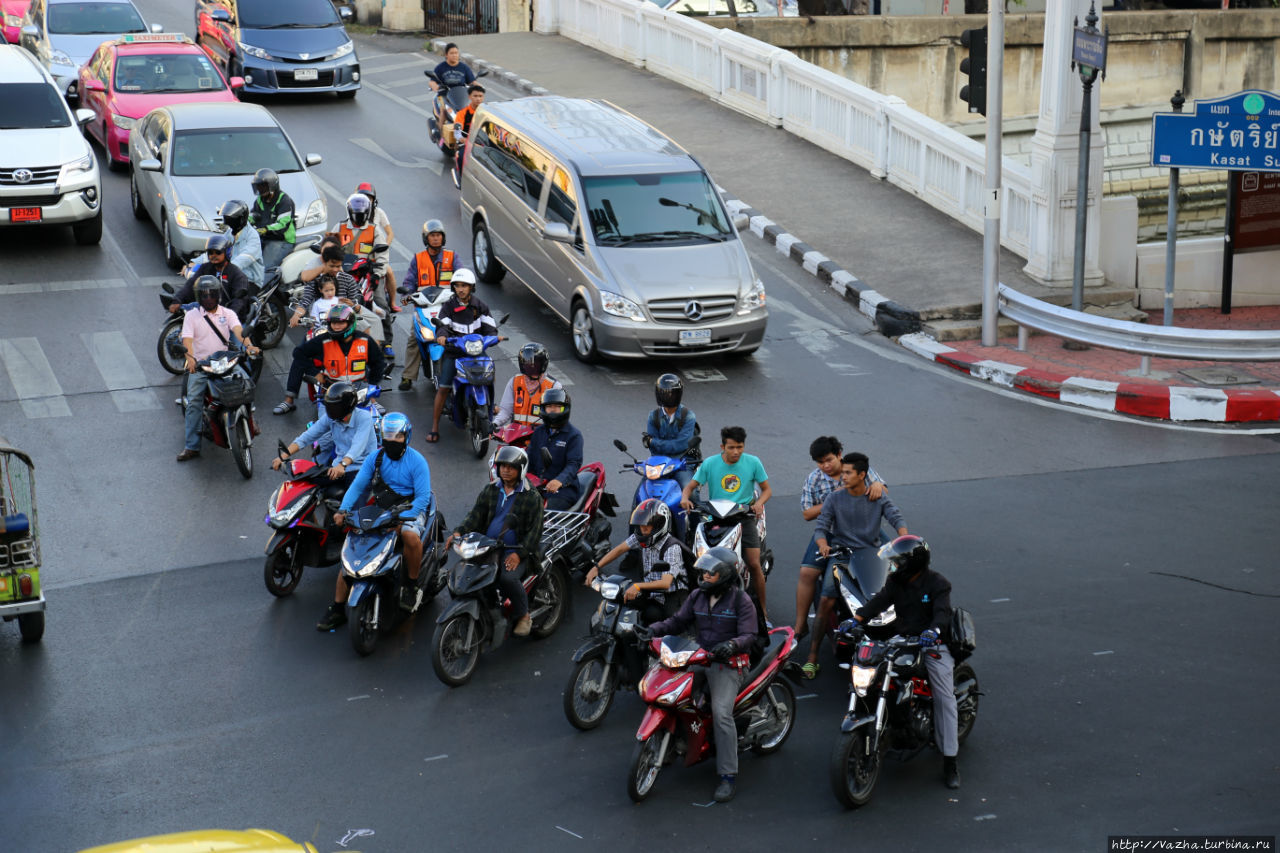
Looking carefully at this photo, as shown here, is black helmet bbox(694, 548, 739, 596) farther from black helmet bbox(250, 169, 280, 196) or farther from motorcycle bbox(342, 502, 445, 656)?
black helmet bbox(250, 169, 280, 196)

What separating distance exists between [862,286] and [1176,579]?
25.5ft

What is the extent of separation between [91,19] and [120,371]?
514 inches

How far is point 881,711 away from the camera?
808cm

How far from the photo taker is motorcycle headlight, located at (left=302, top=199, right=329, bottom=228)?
56.3 ft

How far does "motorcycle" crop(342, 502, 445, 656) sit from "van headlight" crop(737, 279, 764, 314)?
245 inches

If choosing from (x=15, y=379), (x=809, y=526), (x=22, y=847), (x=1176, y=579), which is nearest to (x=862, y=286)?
(x=809, y=526)

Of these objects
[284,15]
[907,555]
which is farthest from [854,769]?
[284,15]

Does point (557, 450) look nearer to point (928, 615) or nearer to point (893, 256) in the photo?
point (928, 615)

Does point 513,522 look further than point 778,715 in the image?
Yes

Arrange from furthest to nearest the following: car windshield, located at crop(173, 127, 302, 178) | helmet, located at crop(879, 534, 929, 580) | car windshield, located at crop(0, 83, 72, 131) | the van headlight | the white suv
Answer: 1. car windshield, located at crop(0, 83, 72, 131)
2. car windshield, located at crop(173, 127, 302, 178)
3. the white suv
4. the van headlight
5. helmet, located at crop(879, 534, 929, 580)

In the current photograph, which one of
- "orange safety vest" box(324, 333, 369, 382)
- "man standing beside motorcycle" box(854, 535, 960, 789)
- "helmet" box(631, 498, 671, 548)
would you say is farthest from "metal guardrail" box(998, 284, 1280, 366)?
"man standing beside motorcycle" box(854, 535, 960, 789)

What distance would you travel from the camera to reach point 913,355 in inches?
658

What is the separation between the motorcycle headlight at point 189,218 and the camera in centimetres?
1717

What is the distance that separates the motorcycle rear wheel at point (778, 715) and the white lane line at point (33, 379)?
334 inches
